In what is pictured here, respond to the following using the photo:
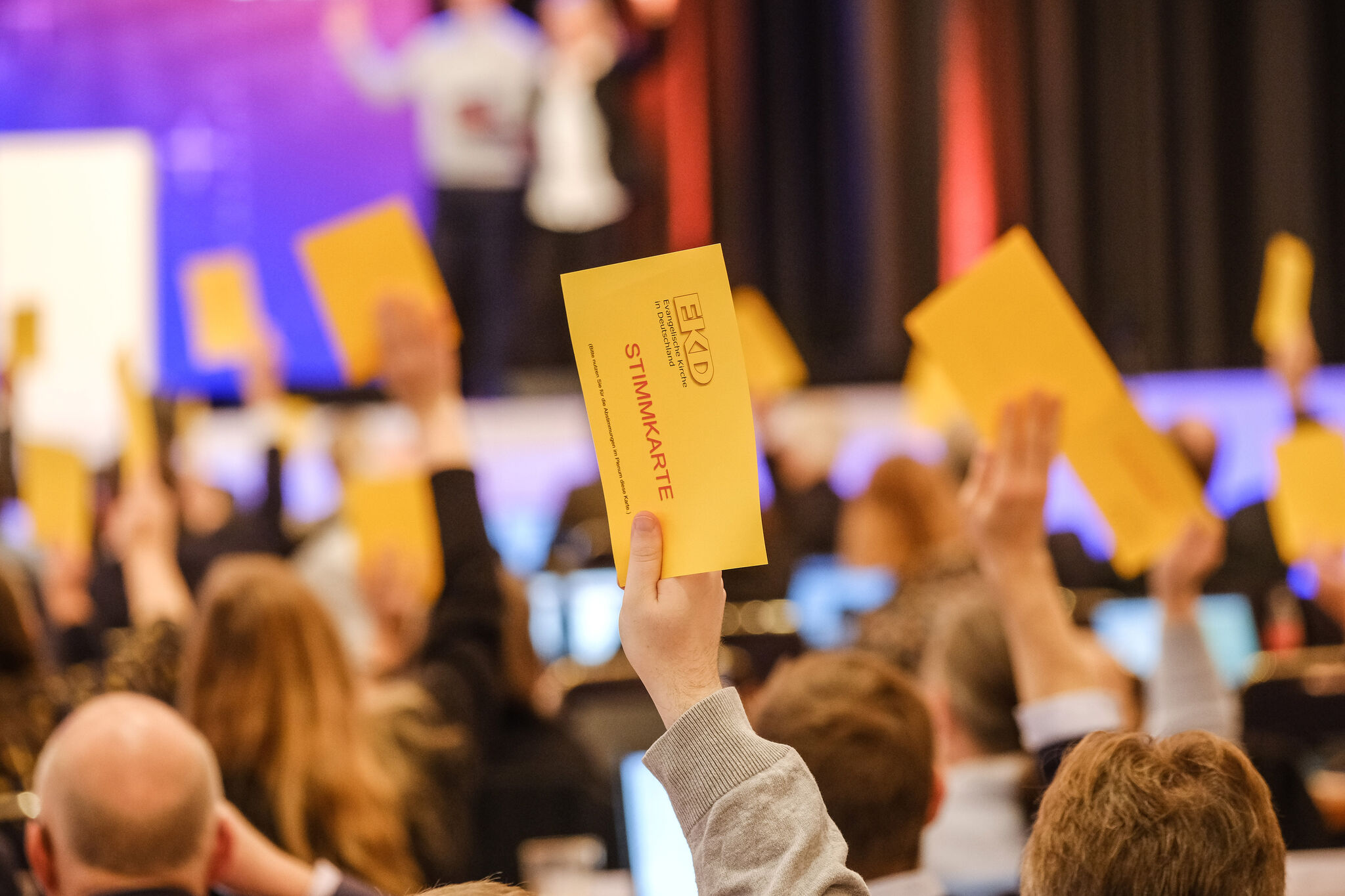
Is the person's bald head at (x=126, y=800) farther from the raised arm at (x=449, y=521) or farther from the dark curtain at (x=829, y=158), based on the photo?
the dark curtain at (x=829, y=158)

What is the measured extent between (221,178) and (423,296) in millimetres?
5909

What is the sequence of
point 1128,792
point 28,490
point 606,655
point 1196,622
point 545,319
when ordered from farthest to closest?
point 545,319 → point 606,655 → point 28,490 → point 1196,622 → point 1128,792

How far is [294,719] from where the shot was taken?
220cm

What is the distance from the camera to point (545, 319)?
8047mm

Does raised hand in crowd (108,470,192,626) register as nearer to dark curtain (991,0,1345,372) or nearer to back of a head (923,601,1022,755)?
back of a head (923,601,1022,755)

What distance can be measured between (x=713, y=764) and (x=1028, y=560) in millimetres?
874

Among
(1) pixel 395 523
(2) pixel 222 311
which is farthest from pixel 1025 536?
(2) pixel 222 311

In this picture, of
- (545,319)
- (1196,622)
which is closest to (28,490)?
(1196,622)

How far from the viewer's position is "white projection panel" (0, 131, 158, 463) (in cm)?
757

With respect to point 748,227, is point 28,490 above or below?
below

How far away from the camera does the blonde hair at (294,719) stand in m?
2.15

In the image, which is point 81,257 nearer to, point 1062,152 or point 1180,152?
point 1062,152

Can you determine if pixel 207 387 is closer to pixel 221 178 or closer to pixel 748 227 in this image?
pixel 221 178

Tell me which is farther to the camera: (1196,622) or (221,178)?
(221,178)
